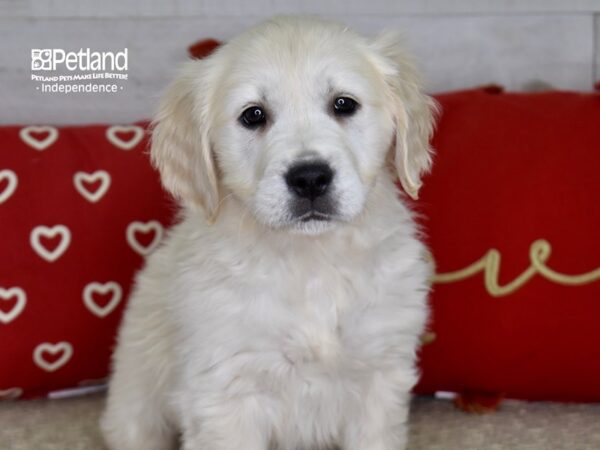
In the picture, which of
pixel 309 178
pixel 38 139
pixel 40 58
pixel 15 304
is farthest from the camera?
pixel 40 58

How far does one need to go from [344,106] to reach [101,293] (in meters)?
0.93

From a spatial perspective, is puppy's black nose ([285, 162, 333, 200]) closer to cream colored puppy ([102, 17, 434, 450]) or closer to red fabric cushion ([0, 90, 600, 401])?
cream colored puppy ([102, 17, 434, 450])

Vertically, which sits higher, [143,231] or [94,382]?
[143,231]

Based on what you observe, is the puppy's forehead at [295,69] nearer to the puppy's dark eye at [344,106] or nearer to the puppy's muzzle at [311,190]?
the puppy's dark eye at [344,106]

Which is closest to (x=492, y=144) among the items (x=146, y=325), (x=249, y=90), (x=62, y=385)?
(x=249, y=90)

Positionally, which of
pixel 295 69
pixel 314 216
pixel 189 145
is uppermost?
pixel 295 69

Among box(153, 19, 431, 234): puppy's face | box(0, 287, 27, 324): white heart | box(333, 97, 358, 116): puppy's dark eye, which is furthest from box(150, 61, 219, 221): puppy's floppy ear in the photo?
box(0, 287, 27, 324): white heart

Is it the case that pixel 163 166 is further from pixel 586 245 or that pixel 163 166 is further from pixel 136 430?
pixel 586 245

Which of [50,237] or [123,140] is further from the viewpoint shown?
[123,140]

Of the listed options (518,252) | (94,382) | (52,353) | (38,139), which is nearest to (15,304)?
(52,353)

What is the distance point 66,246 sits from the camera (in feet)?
8.30

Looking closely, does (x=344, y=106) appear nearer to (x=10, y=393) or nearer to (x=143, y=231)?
(x=143, y=231)

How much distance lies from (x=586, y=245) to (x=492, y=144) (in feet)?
1.06

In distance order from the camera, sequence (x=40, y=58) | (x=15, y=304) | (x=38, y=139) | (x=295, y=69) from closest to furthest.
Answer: (x=295, y=69)
(x=15, y=304)
(x=38, y=139)
(x=40, y=58)
